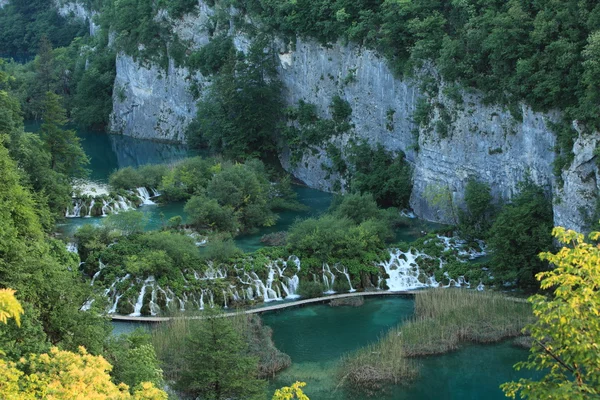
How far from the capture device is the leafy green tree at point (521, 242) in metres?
29.8

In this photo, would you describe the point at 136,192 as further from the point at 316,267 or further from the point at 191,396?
the point at 191,396

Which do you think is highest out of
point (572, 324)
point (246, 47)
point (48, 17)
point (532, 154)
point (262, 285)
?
point (48, 17)

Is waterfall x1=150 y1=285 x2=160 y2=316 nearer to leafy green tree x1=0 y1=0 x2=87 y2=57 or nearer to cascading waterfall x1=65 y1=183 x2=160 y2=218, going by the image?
cascading waterfall x1=65 y1=183 x2=160 y2=218

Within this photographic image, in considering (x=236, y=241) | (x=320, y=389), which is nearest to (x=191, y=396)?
(x=320, y=389)

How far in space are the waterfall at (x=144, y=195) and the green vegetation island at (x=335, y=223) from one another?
21 centimetres

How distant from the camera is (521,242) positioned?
3008 cm

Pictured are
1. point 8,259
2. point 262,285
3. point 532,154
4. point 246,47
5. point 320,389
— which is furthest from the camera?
point 246,47

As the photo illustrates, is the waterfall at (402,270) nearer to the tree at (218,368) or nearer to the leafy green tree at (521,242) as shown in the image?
the leafy green tree at (521,242)

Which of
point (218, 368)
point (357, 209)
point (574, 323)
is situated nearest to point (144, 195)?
point (357, 209)

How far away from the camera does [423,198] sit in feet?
128

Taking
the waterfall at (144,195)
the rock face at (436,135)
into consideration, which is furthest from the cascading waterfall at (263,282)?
the waterfall at (144,195)

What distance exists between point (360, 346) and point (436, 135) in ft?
52.0

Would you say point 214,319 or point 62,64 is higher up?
point 62,64

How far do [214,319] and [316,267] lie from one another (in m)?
10.8
